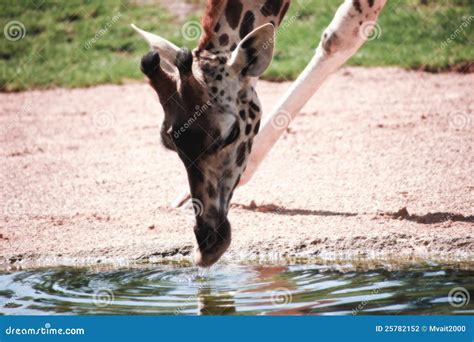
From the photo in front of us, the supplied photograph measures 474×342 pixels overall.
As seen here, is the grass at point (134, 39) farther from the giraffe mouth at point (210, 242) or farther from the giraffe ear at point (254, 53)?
the giraffe mouth at point (210, 242)

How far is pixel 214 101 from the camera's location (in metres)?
6.15

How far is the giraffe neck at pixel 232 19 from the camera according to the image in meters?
6.68

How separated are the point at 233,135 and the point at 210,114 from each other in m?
0.29

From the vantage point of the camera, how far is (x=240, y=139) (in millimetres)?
6461

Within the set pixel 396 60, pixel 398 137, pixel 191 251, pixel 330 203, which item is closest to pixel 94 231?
pixel 191 251

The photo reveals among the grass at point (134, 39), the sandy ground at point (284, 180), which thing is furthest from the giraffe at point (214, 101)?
the grass at point (134, 39)

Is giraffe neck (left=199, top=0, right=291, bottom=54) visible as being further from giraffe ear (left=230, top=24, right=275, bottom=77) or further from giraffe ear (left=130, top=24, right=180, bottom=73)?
giraffe ear (left=130, top=24, right=180, bottom=73)

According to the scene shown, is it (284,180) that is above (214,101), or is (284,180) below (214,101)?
below

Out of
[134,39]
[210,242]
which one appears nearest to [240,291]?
[210,242]

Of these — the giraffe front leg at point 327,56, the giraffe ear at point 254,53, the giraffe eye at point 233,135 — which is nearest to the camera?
the giraffe eye at point 233,135

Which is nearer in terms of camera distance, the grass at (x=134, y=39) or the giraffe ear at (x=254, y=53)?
the giraffe ear at (x=254, y=53)

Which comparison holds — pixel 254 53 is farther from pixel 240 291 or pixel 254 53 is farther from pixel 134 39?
pixel 134 39

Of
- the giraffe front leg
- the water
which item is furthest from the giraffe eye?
the giraffe front leg

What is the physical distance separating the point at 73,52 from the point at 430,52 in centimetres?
584
